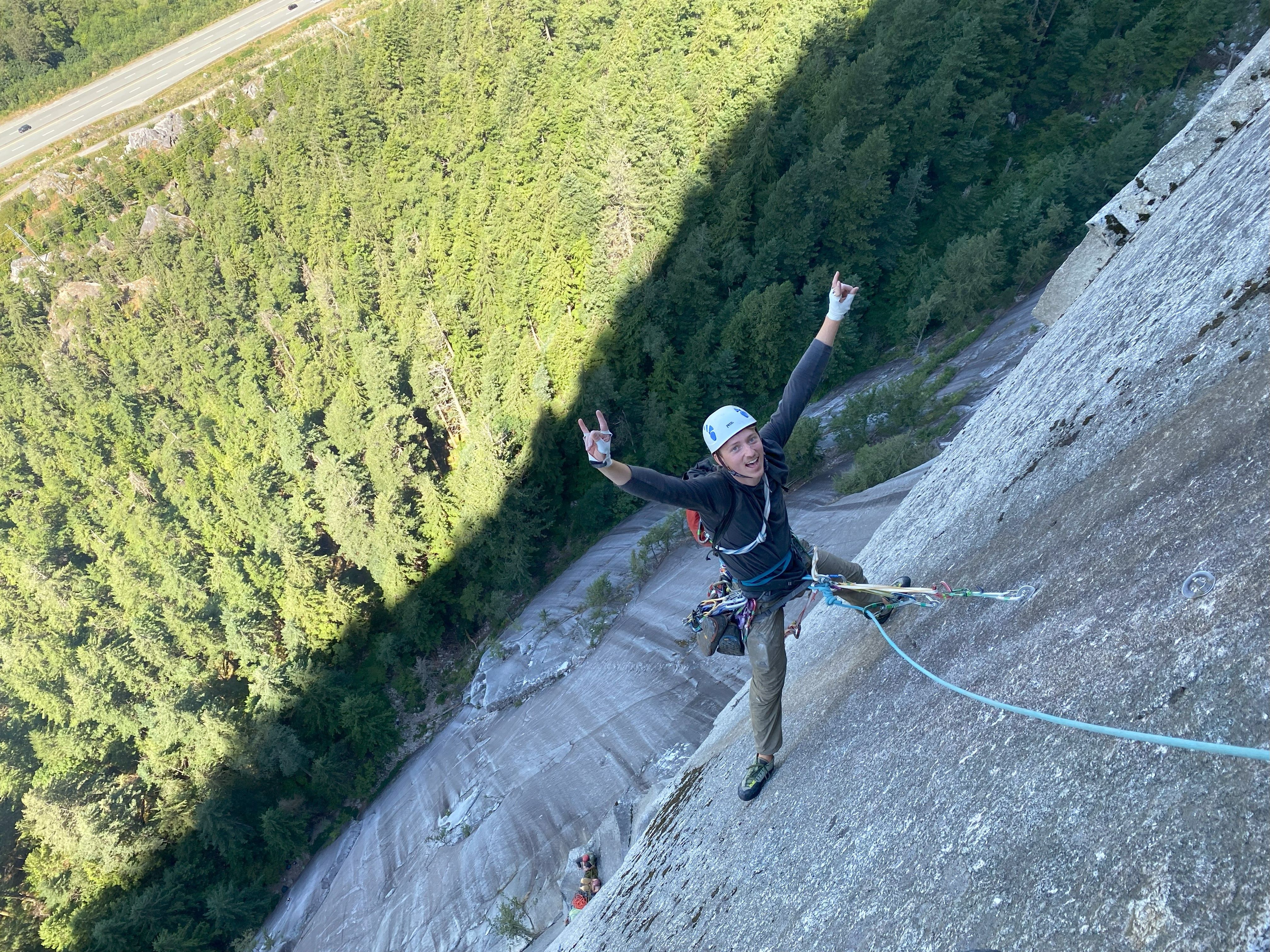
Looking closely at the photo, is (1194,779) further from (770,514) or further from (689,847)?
(689,847)

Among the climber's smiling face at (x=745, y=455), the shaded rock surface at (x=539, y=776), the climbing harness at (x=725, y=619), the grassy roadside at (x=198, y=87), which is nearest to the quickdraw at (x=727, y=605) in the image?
the climbing harness at (x=725, y=619)

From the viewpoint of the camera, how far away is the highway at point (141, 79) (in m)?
55.6

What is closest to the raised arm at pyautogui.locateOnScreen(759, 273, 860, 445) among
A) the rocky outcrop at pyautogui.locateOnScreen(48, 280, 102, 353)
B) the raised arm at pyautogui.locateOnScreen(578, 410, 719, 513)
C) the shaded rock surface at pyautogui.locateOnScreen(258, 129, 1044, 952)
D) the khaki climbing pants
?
the raised arm at pyautogui.locateOnScreen(578, 410, 719, 513)

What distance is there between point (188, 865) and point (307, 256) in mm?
45356

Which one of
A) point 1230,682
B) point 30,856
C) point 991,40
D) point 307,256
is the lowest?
point 30,856

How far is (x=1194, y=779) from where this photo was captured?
249 cm

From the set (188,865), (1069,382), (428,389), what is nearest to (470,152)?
(428,389)

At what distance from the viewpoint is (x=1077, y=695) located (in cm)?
327

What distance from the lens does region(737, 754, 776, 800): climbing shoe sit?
571cm

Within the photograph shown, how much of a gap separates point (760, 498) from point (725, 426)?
67cm

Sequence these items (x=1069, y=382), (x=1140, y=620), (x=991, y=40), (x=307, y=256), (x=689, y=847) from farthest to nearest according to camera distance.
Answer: (x=307, y=256), (x=991, y=40), (x=689, y=847), (x=1069, y=382), (x=1140, y=620)

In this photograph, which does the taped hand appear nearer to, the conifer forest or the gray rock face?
the gray rock face

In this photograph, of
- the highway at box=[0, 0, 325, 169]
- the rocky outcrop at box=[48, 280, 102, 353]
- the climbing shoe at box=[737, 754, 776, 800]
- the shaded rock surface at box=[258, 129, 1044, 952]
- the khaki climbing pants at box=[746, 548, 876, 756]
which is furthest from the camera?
the highway at box=[0, 0, 325, 169]

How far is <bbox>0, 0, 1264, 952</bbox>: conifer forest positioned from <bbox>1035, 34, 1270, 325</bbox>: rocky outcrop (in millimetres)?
22225
